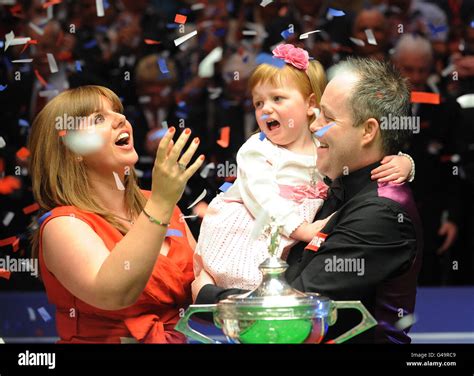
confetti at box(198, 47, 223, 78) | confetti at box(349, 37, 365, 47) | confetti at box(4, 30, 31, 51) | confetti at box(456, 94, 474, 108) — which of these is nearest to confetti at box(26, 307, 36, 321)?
confetti at box(4, 30, 31, 51)

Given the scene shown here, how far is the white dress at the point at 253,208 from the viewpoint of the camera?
3021 millimetres

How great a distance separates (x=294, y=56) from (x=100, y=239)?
75 cm

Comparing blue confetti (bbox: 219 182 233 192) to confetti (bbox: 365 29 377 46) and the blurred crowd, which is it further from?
confetti (bbox: 365 29 377 46)

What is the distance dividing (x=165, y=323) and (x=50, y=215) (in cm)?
44

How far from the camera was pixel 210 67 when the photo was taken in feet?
12.3

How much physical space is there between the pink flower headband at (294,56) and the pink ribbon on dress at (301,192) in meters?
0.34

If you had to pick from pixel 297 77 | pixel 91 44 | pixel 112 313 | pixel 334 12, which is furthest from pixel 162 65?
pixel 112 313

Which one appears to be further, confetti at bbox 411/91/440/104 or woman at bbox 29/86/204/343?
confetti at bbox 411/91/440/104

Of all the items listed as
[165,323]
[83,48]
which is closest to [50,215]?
[165,323]

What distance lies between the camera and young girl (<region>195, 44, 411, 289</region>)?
303 centimetres

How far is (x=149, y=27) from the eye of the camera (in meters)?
3.75

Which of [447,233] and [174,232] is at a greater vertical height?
[174,232]

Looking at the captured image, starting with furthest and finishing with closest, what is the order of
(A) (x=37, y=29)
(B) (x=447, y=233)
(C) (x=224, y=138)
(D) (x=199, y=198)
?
(B) (x=447, y=233) < (A) (x=37, y=29) < (C) (x=224, y=138) < (D) (x=199, y=198)

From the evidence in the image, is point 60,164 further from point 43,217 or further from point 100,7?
point 100,7
